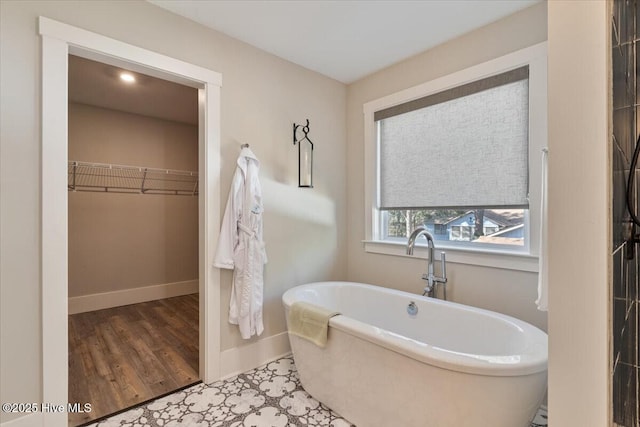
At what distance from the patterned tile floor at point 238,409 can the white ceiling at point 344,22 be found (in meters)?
2.53

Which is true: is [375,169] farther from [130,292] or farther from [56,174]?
[130,292]

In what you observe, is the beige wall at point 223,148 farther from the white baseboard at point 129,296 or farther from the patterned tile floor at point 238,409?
the white baseboard at point 129,296

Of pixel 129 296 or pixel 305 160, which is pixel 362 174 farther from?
pixel 129 296

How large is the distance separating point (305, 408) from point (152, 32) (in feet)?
8.40

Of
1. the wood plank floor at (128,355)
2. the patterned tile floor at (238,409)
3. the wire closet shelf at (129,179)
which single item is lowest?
the patterned tile floor at (238,409)

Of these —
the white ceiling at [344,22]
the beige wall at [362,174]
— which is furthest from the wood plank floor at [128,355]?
the white ceiling at [344,22]

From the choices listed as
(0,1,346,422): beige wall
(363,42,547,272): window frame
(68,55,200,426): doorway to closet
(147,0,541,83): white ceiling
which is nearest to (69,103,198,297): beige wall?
(68,55,200,426): doorway to closet

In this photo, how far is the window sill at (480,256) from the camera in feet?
6.17

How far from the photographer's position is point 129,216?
385 cm

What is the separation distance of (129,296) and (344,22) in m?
4.00

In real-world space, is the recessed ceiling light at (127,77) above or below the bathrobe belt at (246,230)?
above

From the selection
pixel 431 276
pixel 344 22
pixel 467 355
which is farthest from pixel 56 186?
pixel 431 276

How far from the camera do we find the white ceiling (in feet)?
6.15

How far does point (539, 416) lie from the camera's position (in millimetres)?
1746
